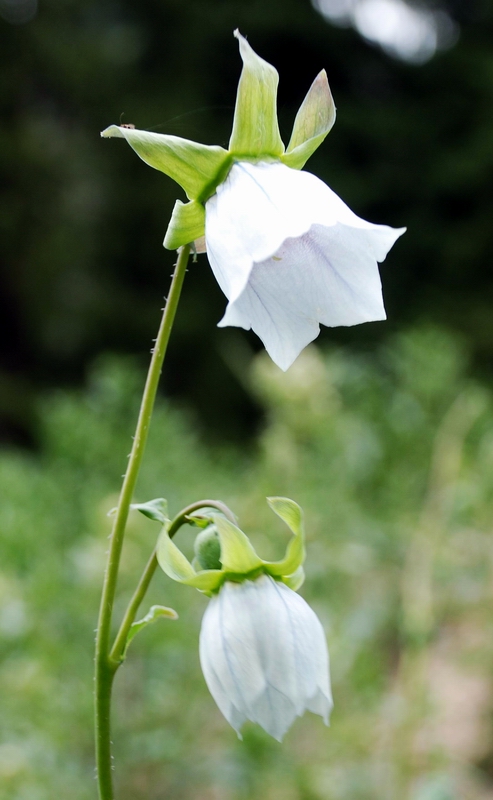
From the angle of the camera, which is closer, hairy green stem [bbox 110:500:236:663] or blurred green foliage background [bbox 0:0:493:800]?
hairy green stem [bbox 110:500:236:663]

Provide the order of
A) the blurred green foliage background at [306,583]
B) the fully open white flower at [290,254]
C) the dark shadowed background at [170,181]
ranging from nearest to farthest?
1. the fully open white flower at [290,254]
2. the blurred green foliage background at [306,583]
3. the dark shadowed background at [170,181]

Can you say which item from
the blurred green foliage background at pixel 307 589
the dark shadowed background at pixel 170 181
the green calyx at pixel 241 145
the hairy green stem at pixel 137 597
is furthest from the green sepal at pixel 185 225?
the dark shadowed background at pixel 170 181

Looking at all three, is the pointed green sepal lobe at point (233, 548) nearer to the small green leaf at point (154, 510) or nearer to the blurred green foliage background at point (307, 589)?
the small green leaf at point (154, 510)

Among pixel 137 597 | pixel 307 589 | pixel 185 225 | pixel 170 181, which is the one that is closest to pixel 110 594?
pixel 137 597

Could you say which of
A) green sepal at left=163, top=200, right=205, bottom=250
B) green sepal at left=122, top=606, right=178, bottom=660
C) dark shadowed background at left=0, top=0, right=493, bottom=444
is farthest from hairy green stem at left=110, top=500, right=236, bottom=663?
dark shadowed background at left=0, top=0, right=493, bottom=444

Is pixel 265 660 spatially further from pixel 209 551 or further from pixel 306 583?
pixel 306 583

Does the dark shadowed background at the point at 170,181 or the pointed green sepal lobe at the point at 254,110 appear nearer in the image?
the pointed green sepal lobe at the point at 254,110

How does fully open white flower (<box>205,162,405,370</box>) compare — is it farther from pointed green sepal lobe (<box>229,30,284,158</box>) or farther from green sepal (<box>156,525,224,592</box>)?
green sepal (<box>156,525,224,592</box>)
